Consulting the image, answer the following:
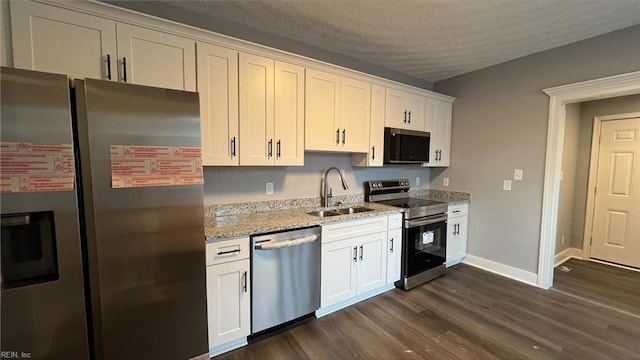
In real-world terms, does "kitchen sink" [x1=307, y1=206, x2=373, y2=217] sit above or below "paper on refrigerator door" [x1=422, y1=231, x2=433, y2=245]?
above

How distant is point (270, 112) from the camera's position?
2271 millimetres

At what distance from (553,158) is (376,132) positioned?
6.45 feet

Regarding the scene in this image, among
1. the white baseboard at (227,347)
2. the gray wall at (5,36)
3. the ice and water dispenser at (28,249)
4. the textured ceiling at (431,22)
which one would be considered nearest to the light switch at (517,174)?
the textured ceiling at (431,22)

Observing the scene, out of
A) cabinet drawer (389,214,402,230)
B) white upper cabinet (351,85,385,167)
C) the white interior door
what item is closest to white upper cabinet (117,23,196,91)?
white upper cabinet (351,85,385,167)

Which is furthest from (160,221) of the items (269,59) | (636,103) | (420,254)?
(636,103)

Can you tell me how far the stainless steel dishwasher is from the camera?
199 centimetres

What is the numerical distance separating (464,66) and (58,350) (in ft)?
14.6

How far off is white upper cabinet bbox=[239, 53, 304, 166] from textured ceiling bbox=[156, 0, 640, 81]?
46cm

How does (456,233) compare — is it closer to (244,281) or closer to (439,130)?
(439,130)

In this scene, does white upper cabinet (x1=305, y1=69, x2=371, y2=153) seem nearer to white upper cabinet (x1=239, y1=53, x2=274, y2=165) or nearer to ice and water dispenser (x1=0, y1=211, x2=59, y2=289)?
white upper cabinet (x1=239, y1=53, x2=274, y2=165)

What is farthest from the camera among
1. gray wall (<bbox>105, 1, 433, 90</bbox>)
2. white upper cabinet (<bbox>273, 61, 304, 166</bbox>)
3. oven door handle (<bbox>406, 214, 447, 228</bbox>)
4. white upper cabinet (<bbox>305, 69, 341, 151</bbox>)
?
oven door handle (<bbox>406, 214, 447, 228</bbox>)

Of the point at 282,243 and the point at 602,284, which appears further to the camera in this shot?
the point at 602,284

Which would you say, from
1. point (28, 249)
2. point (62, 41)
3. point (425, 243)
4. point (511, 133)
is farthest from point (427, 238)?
point (62, 41)

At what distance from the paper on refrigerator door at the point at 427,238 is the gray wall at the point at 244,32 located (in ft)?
6.97
